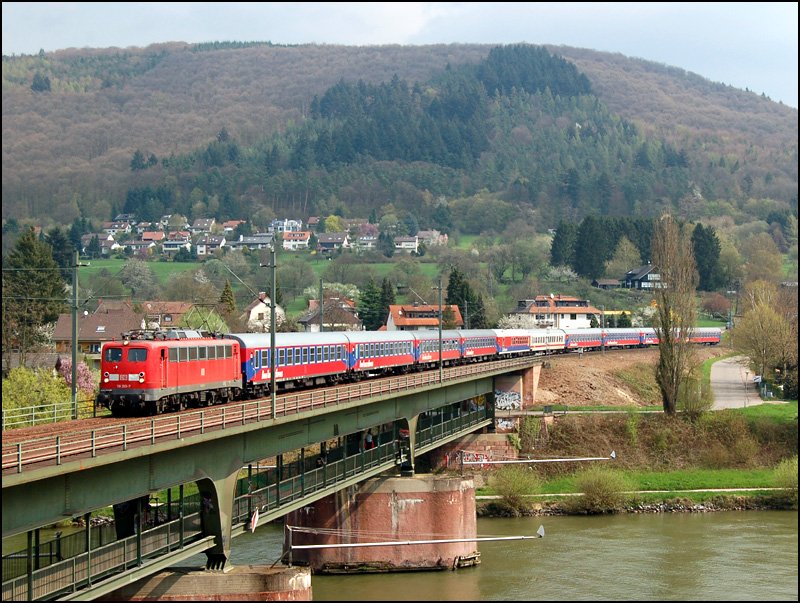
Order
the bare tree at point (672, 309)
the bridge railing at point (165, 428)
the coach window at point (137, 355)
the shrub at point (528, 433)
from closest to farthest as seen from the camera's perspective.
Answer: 1. the bridge railing at point (165, 428)
2. the coach window at point (137, 355)
3. the shrub at point (528, 433)
4. the bare tree at point (672, 309)

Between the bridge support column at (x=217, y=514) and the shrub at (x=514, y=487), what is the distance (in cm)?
3599

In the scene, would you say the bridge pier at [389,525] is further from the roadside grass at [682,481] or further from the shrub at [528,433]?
the shrub at [528,433]

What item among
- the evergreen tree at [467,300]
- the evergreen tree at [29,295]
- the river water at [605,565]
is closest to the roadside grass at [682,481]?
the river water at [605,565]

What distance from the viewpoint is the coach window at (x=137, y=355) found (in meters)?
48.2

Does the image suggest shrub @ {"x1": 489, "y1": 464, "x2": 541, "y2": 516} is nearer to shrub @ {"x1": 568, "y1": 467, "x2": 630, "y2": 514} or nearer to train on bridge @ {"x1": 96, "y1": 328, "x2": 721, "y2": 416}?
shrub @ {"x1": 568, "y1": 467, "x2": 630, "y2": 514}

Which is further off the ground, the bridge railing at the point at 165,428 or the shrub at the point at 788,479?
the bridge railing at the point at 165,428

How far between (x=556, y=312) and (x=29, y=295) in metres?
88.0

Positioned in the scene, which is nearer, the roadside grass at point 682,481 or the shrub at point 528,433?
the roadside grass at point 682,481

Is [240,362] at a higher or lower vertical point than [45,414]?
higher

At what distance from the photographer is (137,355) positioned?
4828 centimetres

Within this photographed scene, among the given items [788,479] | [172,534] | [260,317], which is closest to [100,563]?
[172,534]

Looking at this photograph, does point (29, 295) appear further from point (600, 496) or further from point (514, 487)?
point (600, 496)

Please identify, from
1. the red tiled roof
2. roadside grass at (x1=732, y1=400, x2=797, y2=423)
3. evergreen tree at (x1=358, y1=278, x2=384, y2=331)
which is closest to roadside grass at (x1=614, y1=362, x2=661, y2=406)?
roadside grass at (x1=732, y1=400, x2=797, y2=423)

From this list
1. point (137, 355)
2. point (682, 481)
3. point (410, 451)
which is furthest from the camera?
point (682, 481)
